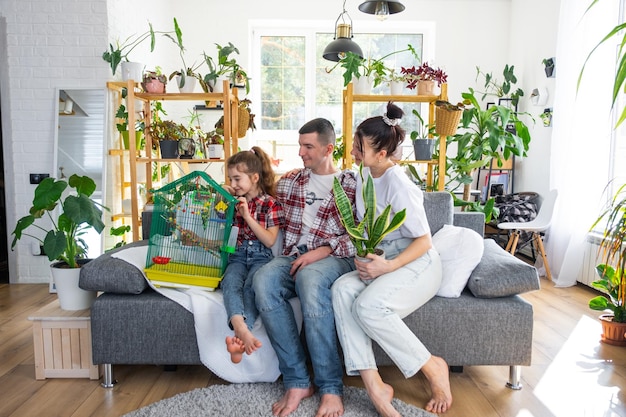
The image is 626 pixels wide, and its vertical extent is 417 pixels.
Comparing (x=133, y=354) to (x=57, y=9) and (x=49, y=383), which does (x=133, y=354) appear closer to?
(x=49, y=383)

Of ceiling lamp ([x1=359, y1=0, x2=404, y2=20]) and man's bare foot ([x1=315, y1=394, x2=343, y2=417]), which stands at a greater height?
ceiling lamp ([x1=359, y1=0, x2=404, y2=20])

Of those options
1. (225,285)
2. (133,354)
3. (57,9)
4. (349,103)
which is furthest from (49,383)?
(57,9)

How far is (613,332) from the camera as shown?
2740 millimetres

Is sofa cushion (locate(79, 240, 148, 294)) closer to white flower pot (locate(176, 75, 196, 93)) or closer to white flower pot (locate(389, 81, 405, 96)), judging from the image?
white flower pot (locate(176, 75, 196, 93))

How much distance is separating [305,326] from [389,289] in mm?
355

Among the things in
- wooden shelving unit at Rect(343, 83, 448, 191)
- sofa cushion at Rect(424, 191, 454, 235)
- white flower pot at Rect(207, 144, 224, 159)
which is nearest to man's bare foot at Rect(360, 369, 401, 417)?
sofa cushion at Rect(424, 191, 454, 235)

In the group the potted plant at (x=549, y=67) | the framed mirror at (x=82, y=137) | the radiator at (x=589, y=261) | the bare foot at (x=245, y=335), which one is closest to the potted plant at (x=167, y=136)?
the framed mirror at (x=82, y=137)

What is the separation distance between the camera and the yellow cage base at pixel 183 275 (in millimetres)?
2207

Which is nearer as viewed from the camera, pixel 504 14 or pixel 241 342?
pixel 241 342

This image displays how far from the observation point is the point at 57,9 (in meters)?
3.95

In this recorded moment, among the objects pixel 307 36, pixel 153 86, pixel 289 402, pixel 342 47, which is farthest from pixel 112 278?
pixel 307 36

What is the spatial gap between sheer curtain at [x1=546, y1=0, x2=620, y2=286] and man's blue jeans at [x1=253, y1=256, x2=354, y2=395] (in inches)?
103

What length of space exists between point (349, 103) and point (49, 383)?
2303 mm

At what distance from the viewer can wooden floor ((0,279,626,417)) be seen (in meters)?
2.03
